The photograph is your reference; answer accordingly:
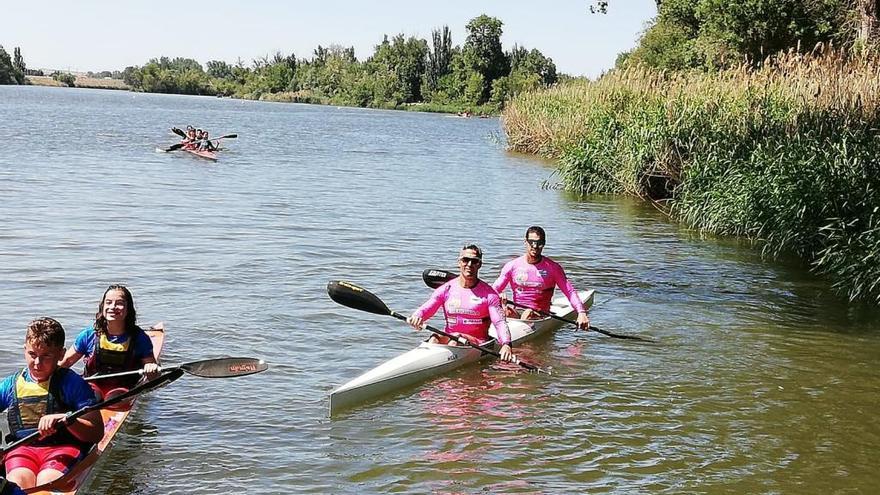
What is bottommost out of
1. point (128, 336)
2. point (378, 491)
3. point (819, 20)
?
point (378, 491)

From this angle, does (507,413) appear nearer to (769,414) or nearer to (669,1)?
(769,414)

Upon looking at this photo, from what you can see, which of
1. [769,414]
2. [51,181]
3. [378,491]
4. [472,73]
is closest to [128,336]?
[378,491]

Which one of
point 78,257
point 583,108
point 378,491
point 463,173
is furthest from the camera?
point 463,173

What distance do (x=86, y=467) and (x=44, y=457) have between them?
32 centimetres

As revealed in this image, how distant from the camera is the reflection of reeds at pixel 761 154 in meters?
13.3

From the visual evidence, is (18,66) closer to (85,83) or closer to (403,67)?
(85,83)

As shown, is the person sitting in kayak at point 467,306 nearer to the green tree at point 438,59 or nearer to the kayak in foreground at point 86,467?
the kayak in foreground at point 86,467

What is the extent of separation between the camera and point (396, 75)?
130625 mm

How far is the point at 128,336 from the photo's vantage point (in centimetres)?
746

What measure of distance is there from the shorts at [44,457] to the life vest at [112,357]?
53.2 inches

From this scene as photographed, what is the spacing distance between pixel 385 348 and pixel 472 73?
110824 millimetres

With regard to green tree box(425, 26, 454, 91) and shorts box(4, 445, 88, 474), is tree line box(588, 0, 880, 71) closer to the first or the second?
shorts box(4, 445, 88, 474)

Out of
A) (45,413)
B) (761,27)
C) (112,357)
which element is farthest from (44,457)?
(761,27)

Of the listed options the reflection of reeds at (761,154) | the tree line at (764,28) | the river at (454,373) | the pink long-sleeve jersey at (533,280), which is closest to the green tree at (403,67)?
the tree line at (764,28)
